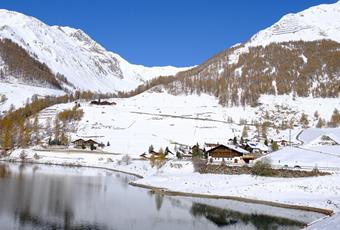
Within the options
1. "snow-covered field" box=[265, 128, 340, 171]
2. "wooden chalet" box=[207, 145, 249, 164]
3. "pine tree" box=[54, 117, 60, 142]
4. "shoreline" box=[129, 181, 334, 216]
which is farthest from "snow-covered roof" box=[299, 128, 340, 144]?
"shoreline" box=[129, 181, 334, 216]

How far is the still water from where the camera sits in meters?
38.8

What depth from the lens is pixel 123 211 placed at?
45.4 meters

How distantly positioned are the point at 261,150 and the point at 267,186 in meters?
59.6

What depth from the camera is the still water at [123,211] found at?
38844mm

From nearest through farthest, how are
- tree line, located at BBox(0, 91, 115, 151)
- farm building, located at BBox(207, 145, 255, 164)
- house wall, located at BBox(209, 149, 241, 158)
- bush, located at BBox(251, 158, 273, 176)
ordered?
bush, located at BBox(251, 158, 273, 176) → farm building, located at BBox(207, 145, 255, 164) → house wall, located at BBox(209, 149, 241, 158) → tree line, located at BBox(0, 91, 115, 151)

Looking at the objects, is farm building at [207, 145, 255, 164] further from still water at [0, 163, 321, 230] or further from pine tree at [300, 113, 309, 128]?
pine tree at [300, 113, 309, 128]

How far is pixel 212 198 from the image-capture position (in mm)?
55156

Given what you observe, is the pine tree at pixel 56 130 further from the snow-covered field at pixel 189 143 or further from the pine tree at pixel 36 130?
the pine tree at pixel 36 130

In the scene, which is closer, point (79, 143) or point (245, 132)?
point (79, 143)

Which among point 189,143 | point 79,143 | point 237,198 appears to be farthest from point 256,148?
point 237,198

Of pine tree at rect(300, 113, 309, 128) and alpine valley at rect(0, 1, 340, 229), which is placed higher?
pine tree at rect(300, 113, 309, 128)

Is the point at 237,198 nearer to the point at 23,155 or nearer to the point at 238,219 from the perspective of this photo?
the point at 238,219

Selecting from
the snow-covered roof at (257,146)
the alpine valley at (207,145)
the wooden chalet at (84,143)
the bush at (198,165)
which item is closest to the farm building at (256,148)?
the snow-covered roof at (257,146)

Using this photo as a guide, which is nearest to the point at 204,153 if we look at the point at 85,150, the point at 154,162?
the point at 154,162
